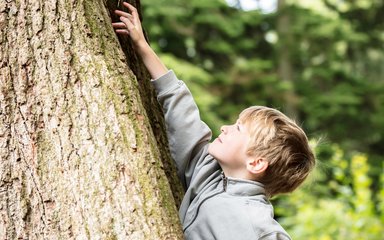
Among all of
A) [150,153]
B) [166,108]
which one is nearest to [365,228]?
[166,108]

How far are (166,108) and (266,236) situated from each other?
0.73 meters

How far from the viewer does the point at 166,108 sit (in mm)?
2586

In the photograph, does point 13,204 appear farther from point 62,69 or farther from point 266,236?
point 266,236

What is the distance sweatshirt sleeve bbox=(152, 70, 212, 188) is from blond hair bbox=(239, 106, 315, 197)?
0.21m

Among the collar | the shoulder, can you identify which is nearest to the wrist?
the collar

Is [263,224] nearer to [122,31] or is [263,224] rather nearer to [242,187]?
[242,187]

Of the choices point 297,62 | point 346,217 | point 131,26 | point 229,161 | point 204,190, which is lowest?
point 297,62

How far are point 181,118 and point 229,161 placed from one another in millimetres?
286

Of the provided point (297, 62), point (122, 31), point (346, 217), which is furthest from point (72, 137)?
point (297, 62)

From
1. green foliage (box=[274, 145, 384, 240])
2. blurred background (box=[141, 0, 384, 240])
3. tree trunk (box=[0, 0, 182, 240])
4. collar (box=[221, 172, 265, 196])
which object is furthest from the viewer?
blurred background (box=[141, 0, 384, 240])

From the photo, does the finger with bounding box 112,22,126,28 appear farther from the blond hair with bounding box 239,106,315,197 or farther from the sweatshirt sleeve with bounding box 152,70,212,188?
the blond hair with bounding box 239,106,315,197

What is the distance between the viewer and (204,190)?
2.47 meters

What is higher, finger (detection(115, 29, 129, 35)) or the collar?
finger (detection(115, 29, 129, 35))

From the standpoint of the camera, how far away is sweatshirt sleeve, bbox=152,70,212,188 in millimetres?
2561
